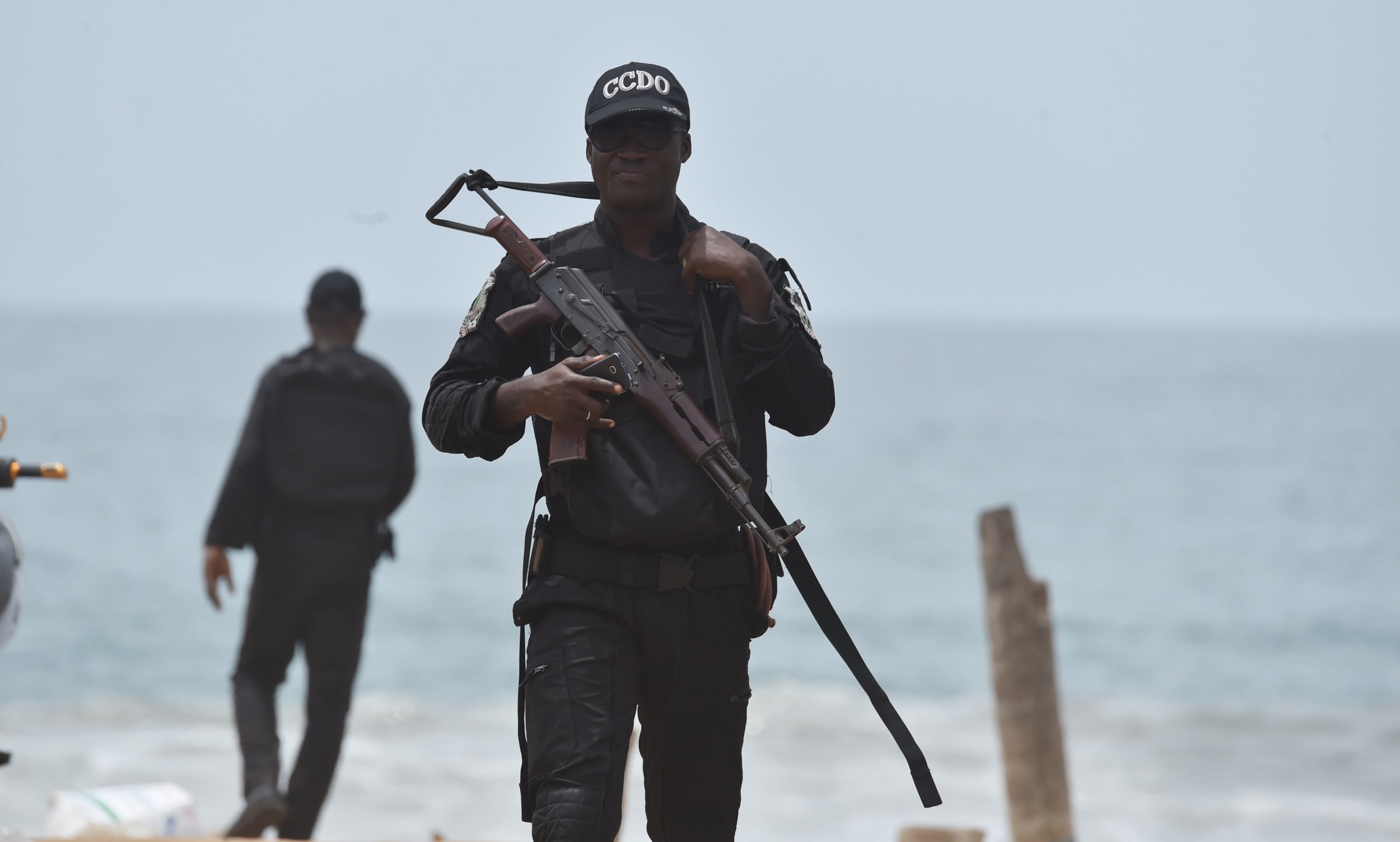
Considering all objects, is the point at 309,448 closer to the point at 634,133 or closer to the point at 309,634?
the point at 309,634

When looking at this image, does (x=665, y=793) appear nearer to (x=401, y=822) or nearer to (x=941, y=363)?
(x=401, y=822)

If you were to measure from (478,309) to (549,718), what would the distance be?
855mm

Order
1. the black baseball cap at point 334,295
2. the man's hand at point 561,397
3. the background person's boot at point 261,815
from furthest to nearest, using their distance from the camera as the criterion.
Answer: the black baseball cap at point 334,295 < the background person's boot at point 261,815 < the man's hand at point 561,397

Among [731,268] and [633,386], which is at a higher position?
[731,268]

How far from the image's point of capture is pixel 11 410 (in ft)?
156

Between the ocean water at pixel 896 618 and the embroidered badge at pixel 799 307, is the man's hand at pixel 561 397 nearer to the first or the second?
the embroidered badge at pixel 799 307

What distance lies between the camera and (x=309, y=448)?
638cm

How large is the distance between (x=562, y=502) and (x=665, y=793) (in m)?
0.66

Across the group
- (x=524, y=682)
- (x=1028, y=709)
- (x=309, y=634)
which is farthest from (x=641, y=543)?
(x=1028, y=709)

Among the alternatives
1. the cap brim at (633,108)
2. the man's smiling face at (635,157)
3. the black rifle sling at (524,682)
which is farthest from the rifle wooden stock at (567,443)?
the cap brim at (633,108)

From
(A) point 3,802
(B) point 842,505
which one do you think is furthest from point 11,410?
(A) point 3,802

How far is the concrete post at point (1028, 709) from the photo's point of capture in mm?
7211

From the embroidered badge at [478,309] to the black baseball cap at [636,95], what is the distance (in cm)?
39

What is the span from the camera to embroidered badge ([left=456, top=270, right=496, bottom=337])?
334 cm
